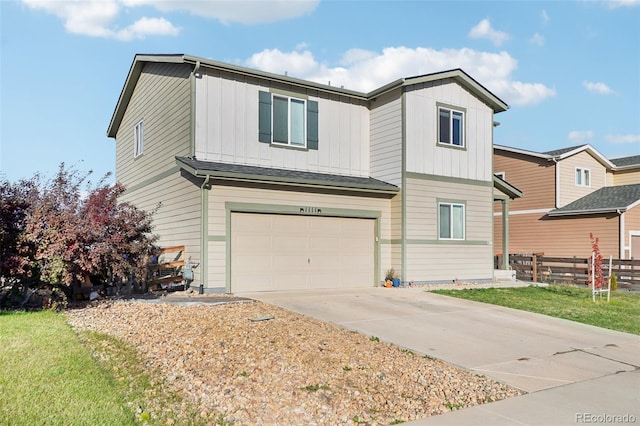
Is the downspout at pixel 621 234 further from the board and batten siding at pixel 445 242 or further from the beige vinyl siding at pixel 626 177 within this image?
the board and batten siding at pixel 445 242

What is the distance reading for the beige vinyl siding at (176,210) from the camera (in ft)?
41.4

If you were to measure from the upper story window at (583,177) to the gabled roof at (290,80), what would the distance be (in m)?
11.1

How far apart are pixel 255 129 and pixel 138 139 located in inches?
244

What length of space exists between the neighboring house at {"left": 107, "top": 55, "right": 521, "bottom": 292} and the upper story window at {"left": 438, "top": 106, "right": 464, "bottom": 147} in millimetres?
43

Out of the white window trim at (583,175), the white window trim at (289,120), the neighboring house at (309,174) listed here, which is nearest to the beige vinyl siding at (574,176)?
the white window trim at (583,175)

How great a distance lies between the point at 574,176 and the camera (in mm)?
26172

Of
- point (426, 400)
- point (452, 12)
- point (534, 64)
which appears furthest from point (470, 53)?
point (426, 400)

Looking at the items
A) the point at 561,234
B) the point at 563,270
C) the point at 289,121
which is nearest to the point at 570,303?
the point at 563,270

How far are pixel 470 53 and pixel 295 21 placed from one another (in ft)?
30.8

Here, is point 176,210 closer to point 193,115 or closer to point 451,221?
point 193,115

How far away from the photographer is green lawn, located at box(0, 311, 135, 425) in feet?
14.1

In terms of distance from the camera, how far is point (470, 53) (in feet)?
70.4

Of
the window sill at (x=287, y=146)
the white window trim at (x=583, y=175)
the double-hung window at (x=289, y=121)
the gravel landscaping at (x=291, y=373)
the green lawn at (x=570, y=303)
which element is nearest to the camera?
the gravel landscaping at (x=291, y=373)

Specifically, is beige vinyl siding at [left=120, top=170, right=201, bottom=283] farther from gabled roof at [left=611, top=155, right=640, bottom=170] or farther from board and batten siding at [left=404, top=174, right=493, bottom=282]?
gabled roof at [left=611, top=155, right=640, bottom=170]
